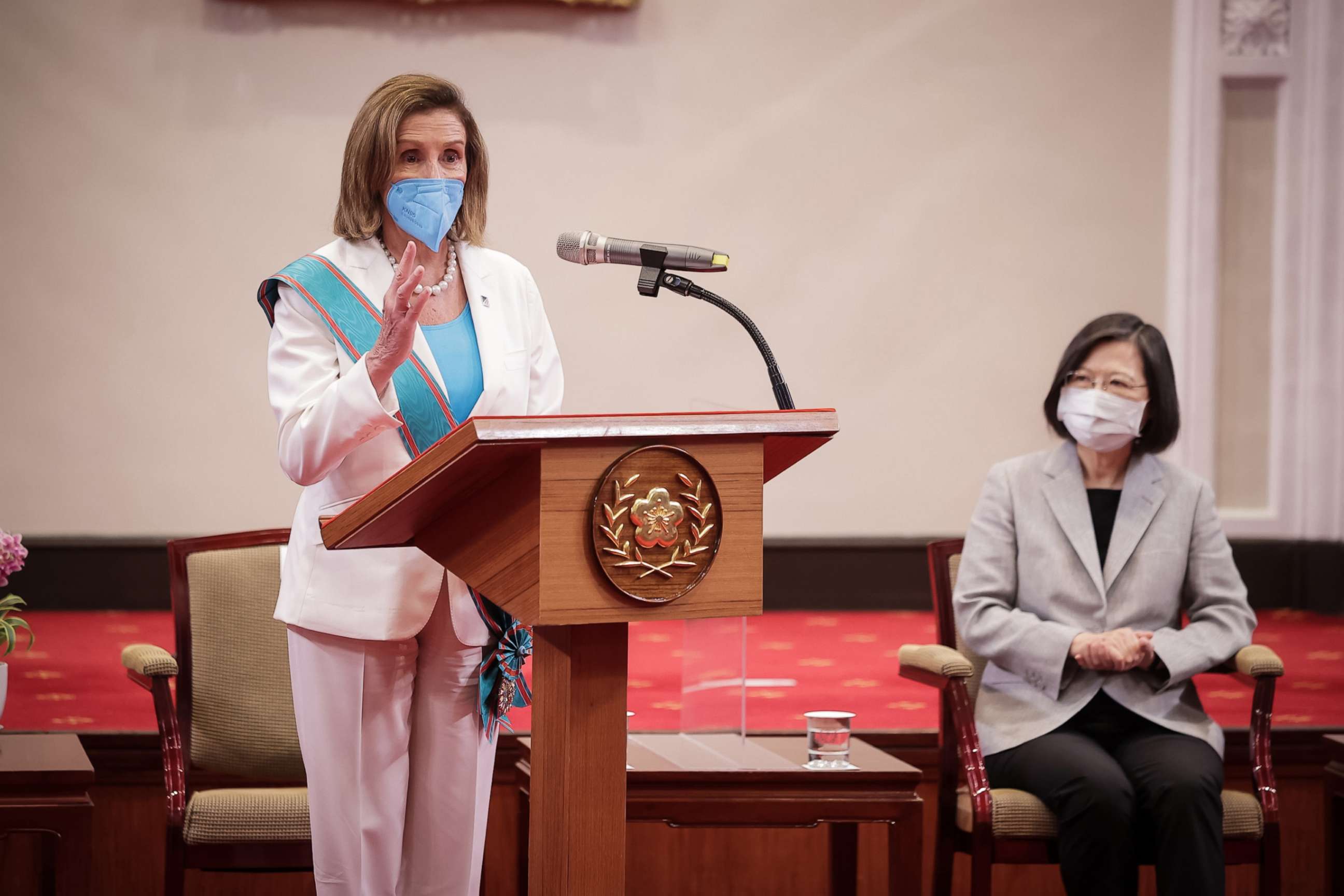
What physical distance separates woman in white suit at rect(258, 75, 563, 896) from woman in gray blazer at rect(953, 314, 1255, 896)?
126 cm

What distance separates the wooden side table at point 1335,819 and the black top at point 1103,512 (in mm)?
728

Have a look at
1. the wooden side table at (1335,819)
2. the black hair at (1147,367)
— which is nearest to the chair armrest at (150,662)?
the black hair at (1147,367)

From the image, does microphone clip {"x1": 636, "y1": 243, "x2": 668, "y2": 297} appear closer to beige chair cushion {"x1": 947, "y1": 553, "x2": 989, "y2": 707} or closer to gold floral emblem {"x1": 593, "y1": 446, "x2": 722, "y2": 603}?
gold floral emblem {"x1": 593, "y1": 446, "x2": 722, "y2": 603}

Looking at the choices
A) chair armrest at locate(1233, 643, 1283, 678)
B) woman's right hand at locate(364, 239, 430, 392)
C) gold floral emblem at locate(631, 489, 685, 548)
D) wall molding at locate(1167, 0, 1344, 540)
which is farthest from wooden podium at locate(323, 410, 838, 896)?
wall molding at locate(1167, 0, 1344, 540)

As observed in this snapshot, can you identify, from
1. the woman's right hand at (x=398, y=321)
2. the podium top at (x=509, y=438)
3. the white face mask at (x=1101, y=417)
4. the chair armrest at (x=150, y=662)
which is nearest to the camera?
the podium top at (x=509, y=438)

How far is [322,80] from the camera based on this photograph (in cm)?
568

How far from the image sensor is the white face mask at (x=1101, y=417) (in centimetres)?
283

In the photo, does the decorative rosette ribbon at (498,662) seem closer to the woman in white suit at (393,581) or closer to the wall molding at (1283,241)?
the woman in white suit at (393,581)

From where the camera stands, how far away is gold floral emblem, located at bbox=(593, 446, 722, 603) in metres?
1.31

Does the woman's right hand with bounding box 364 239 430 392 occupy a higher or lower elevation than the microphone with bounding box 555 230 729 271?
lower

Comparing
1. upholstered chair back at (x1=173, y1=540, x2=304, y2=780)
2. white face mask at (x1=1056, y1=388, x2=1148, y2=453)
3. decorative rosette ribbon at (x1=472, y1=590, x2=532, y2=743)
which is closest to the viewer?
decorative rosette ribbon at (x1=472, y1=590, x2=532, y2=743)

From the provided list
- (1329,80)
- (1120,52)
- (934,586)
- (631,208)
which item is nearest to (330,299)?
(934,586)

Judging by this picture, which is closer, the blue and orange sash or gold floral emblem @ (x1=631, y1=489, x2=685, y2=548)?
gold floral emblem @ (x1=631, y1=489, x2=685, y2=548)

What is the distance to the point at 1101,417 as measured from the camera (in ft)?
9.29
